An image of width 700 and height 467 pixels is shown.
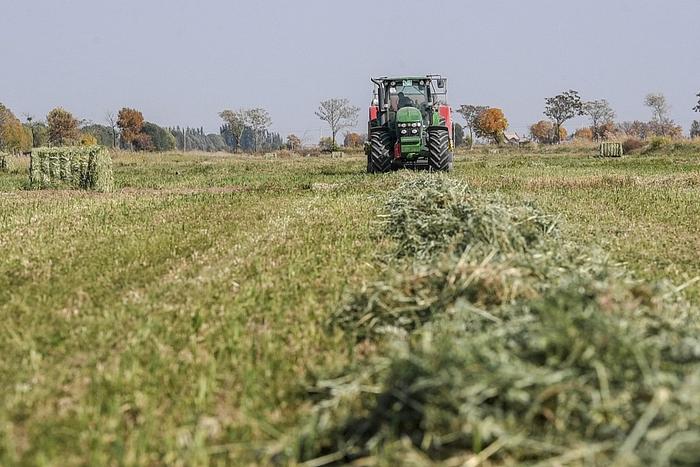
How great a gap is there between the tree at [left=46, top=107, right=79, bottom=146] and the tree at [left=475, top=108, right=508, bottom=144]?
154 ft

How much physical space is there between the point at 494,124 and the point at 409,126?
7165 centimetres

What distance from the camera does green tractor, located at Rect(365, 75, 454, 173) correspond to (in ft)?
64.5

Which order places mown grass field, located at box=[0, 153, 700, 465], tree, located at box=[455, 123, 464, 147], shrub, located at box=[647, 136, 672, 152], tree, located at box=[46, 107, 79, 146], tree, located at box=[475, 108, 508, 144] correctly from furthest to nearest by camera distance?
tree, located at box=[455, 123, 464, 147]
tree, located at box=[475, 108, 508, 144]
tree, located at box=[46, 107, 79, 146]
shrub, located at box=[647, 136, 672, 152]
mown grass field, located at box=[0, 153, 700, 465]

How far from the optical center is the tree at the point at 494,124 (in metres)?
88.4

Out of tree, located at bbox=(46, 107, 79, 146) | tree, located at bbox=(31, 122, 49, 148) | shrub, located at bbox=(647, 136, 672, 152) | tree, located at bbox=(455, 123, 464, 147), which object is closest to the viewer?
shrub, located at bbox=(647, 136, 672, 152)

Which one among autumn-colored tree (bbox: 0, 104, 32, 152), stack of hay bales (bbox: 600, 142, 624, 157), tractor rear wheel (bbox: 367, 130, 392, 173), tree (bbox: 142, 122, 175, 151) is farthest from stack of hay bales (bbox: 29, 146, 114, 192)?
tree (bbox: 142, 122, 175, 151)

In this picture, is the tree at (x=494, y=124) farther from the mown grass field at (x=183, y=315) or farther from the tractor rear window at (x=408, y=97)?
the mown grass field at (x=183, y=315)

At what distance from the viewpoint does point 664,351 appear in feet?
9.22

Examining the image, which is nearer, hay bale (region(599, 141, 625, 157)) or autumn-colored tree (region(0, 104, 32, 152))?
hay bale (region(599, 141, 625, 157))

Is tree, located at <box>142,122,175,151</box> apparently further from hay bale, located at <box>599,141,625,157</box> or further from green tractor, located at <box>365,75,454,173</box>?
green tractor, located at <box>365,75,454,173</box>

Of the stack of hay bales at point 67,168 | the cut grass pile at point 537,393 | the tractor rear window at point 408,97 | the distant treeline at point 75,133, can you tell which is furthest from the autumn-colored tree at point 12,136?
the cut grass pile at point 537,393

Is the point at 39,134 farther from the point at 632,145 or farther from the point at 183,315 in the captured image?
the point at 183,315

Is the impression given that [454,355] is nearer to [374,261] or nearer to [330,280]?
[330,280]

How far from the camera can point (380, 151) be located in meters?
20.3
